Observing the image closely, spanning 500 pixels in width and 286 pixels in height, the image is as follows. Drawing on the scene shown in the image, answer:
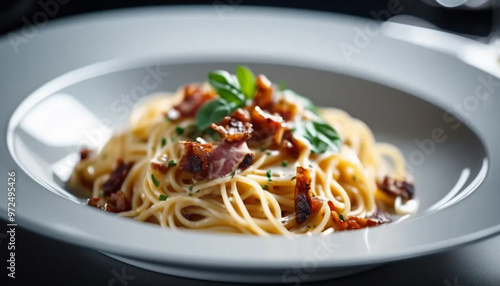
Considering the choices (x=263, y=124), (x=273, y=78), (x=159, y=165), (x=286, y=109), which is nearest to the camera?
(x=159, y=165)

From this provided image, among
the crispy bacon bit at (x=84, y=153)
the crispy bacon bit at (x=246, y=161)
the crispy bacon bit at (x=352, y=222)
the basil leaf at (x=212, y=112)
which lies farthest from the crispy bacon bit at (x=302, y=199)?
the crispy bacon bit at (x=84, y=153)

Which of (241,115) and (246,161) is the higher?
(241,115)

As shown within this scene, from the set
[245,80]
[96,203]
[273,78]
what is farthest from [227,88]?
[273,78]

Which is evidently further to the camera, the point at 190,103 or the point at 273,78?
the point at 273,78

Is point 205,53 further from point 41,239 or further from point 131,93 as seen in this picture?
point 41,239

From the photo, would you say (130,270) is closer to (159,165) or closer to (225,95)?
(159,165)

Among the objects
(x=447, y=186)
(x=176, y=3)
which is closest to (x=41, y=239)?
(x=447, y=186)

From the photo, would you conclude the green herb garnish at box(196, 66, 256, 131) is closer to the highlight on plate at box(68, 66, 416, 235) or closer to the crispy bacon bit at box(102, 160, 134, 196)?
the highlight on plate at box(68, 66, 416, 235)

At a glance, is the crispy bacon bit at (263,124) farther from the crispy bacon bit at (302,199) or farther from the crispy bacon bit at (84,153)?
the crispy bacon bit at (84,153)
